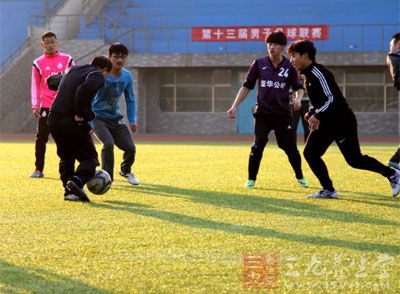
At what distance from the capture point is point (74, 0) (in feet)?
121

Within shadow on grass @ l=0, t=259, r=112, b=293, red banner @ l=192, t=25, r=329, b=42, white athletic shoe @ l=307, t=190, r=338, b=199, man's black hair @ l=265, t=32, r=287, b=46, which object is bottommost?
white athletic shoe @ l=307, t=190, r=338, b=199

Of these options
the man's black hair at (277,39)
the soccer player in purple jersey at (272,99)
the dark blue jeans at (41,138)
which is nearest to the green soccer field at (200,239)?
the soccer player in purple jersey at (272,99)

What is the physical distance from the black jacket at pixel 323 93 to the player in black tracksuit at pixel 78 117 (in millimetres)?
2099

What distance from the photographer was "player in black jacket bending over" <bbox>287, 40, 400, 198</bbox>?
26.5ft

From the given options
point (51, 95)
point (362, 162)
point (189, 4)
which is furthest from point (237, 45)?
point (362, 162)

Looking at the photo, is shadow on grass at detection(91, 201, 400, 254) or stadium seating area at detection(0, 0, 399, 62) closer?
shadow on grass at detection(91, 201, 400, 254)

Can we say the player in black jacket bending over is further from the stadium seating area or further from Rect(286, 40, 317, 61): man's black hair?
the stadium seating area

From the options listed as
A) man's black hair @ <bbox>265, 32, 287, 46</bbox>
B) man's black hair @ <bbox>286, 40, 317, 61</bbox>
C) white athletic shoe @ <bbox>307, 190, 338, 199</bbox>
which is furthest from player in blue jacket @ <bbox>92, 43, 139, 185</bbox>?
white athletic shoe @ <bbox>307, 190, 338, 199</bbox>

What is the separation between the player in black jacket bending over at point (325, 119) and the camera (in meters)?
8.07

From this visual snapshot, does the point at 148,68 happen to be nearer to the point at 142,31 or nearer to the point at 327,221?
the point at 142,31

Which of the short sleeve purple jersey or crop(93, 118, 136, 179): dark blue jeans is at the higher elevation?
the short sleeve purple jersey

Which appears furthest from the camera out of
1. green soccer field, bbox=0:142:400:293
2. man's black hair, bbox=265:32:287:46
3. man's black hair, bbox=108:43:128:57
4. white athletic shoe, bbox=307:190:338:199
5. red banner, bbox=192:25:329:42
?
red banner, bbox=192:25:329:42

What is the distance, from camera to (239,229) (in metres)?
6.04

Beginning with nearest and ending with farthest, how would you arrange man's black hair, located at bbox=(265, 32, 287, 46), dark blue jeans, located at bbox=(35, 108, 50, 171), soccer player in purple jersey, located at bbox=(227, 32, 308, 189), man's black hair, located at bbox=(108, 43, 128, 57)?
man's black hair, located at bbox=(265, 32, 287, 46), man's black hair, located at bbox=(108, 43, 128, 57), soccer player in purple jersey, located at bbox=(227, 32, 308, 189), dark blue jeans, located at bbox=(35, 108, 50, 171)
